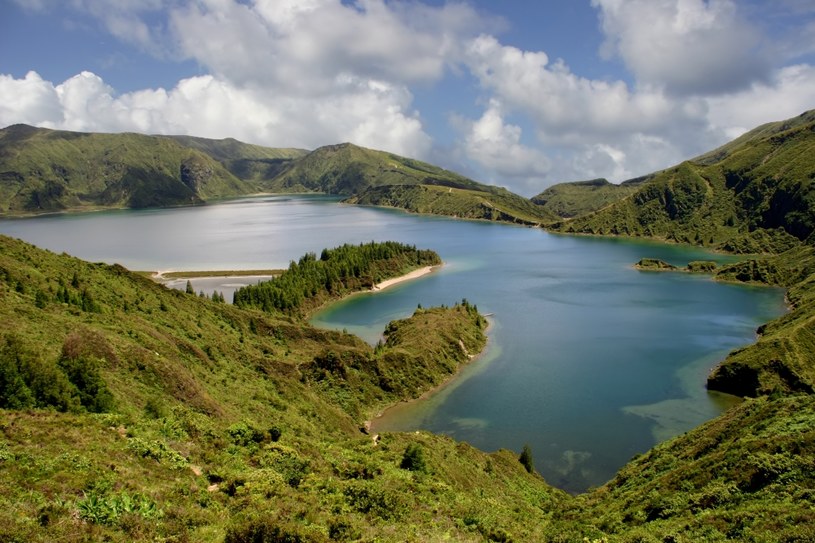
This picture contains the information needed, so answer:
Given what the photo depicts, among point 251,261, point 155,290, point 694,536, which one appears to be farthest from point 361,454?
point 251,261

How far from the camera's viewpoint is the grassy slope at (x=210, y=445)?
21016 mm

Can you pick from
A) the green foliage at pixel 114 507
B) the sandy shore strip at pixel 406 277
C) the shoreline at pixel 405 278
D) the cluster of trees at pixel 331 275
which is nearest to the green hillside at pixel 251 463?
the green foliage at pixel 114 507

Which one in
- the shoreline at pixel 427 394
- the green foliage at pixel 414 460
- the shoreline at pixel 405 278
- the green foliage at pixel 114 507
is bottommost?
the shoreline at pixel 427 394

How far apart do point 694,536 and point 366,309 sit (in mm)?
99670

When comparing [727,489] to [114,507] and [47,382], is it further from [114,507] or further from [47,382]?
[47,382]

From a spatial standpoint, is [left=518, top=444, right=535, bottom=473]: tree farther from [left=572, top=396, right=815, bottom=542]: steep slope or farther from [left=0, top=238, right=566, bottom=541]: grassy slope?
[left=572, top=396, right=815, bottom=542]: steep slope

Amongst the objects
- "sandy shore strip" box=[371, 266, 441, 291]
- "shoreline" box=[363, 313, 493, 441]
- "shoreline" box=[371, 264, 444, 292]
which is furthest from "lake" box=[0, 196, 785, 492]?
"sandy shore strip" box=[371, 266, 441, 291]

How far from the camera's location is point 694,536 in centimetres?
2872

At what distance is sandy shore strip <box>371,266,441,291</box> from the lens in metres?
152

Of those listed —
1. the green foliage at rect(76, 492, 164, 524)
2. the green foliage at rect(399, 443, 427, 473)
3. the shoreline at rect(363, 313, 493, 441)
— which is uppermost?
the green foliage at rect(76, 492, 164, 524)

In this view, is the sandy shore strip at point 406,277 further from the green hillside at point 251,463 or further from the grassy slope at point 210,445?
the green hillside at point 251,463

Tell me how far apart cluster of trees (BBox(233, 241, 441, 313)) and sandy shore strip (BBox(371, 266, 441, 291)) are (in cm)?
166

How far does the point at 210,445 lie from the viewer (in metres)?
32.9

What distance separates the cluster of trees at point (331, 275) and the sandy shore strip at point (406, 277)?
1.66 metres
